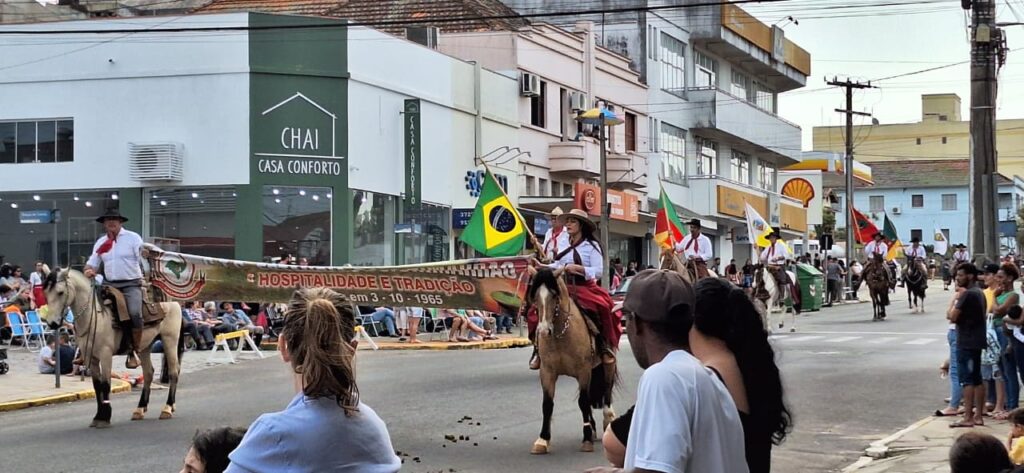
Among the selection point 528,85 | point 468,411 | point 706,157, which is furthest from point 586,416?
point 706,157

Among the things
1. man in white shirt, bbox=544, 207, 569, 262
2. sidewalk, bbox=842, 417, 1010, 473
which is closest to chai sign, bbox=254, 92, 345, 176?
man in white shirt, bbox=544, 207, 569, 262

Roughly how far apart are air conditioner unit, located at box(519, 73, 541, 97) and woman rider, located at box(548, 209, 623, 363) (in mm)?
30020

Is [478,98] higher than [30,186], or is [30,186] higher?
[478,98]

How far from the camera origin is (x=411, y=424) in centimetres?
1442

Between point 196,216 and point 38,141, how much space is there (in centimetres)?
503

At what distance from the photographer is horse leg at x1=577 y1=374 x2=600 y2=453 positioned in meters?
12.6

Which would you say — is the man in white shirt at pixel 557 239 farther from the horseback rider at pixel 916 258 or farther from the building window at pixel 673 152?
the building window at pixel 673 152

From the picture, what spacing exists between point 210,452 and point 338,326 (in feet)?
2.45

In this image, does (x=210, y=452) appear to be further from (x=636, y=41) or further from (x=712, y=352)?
(x=636, y=41)

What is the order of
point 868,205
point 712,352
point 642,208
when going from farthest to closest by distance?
1. point 868,205
2. point 642,208
3. point 712,352

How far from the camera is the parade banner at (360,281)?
1672 cm

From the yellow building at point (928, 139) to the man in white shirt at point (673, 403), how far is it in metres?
116

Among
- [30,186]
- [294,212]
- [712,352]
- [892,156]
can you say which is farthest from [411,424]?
[892,156]

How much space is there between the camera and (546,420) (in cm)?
1245
